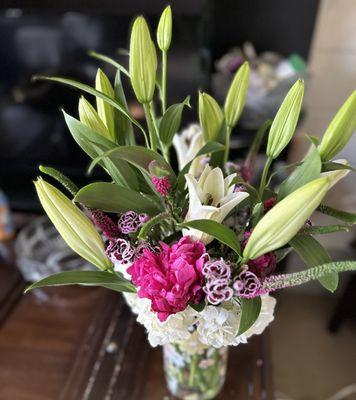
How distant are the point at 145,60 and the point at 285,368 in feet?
3.86

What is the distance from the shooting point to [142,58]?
47 centimetres

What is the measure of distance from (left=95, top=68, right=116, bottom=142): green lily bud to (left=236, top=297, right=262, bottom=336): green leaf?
0.82 ft

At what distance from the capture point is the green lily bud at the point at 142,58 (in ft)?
1.53

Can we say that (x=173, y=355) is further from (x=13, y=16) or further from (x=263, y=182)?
(x=13, y=16)

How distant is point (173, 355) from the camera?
2.22 ft

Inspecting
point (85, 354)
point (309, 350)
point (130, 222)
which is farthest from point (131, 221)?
point (309, 350)

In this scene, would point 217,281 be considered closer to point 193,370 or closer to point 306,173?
point 306,173

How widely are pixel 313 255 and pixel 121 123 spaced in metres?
0.28

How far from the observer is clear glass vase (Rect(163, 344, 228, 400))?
2.17 ft

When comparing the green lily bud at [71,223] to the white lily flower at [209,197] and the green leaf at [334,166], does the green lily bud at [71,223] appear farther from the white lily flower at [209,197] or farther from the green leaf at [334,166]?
the green leaf at [334,166]

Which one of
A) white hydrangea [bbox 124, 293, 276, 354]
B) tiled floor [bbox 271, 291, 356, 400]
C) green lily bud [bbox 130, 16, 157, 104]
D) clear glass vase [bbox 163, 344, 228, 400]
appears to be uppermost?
green lily bud [bbox 130, 16, 157, 104]

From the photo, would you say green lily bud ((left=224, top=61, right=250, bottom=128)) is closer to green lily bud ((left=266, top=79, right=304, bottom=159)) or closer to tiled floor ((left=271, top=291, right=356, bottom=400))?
green lily bud ((left=266, top=79, right=304, bottom=159))

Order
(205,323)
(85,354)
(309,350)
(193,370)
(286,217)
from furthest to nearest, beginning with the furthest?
(309,350), (85,354), (193,370), (205,323), (286,217)

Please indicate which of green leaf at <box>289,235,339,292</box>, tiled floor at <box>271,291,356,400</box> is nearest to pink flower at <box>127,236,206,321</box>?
green leaf at <box>289,235,339,292</box>
